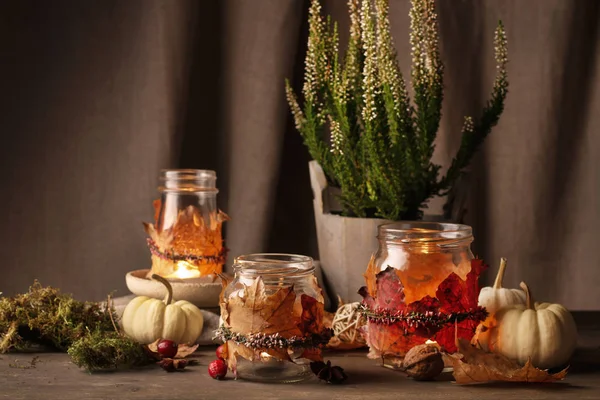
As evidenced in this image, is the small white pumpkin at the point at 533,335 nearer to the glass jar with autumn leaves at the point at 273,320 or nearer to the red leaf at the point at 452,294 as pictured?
the red leaf at the point at 452,294

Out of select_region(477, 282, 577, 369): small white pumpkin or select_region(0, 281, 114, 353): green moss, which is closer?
select_region(477, 282, 577, 369): small white pumpkin

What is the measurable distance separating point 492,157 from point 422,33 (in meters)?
0.51

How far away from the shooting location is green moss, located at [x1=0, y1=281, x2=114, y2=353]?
119 cm

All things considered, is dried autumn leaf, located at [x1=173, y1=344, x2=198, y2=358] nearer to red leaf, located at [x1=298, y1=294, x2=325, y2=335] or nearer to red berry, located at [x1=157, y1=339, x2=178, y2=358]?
red berry, located at [x1=157, y1=339, x2=178, y2=358]

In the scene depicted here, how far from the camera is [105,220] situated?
1.91 metres

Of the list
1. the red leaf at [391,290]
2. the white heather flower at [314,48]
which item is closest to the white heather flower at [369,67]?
the white heather flower at [314,48]

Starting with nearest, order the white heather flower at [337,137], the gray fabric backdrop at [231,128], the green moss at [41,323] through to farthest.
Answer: the green moss at [41,323], the white heather flower at [337,137], the gray fabric backdrop at [231,128]

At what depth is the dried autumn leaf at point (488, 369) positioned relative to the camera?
1.01 metres

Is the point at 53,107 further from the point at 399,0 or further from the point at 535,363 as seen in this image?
the point at 535,363

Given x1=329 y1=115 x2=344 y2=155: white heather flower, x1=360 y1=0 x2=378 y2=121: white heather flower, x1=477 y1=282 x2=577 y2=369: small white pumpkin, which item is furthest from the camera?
x1=329 y1=115 x2=344 y2=155: white heather flower

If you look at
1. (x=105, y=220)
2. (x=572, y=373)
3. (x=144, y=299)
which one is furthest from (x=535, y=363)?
(x=105, y=220)

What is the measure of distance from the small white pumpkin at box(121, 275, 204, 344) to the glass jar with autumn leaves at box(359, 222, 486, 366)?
0.92ft

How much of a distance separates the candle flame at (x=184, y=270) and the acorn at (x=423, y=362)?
467mm

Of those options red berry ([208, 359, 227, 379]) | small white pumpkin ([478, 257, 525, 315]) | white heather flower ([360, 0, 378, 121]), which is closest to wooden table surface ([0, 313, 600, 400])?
red berry ([208, 359, 227, 379])
